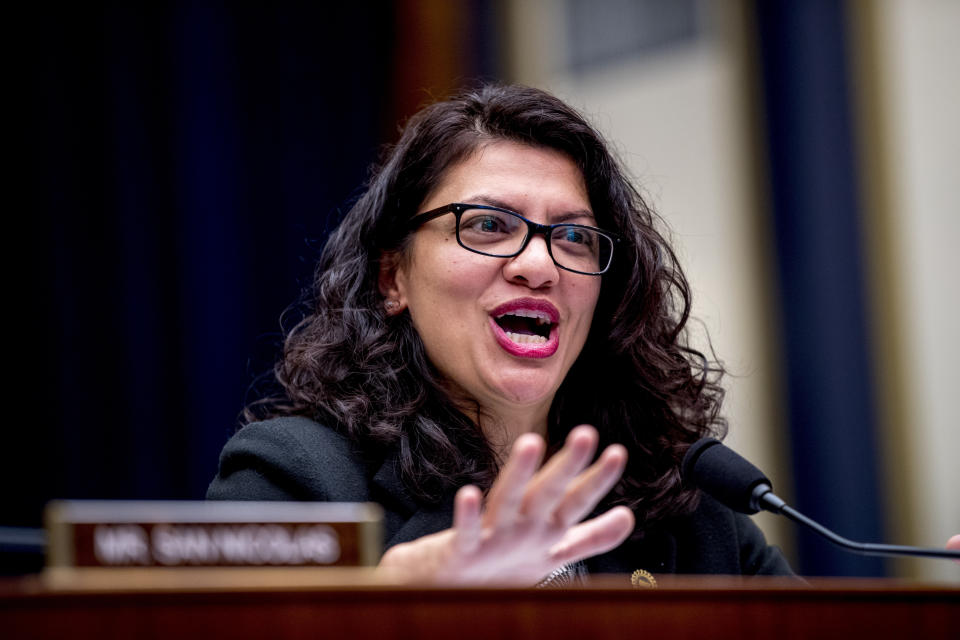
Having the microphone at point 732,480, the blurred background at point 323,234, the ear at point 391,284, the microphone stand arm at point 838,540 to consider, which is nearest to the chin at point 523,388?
the ear at point 391,284

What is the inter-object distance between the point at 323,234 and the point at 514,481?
2.61 meters

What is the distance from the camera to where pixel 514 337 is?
159 cm

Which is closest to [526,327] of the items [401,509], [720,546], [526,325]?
[526,325]

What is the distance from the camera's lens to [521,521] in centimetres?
92

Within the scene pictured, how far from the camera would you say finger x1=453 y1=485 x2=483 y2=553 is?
0.88 metres

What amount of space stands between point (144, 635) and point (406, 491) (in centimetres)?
81

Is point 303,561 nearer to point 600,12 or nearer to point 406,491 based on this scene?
point 406,491

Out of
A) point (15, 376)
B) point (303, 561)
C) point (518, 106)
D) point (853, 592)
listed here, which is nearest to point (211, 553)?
point (303, 561)

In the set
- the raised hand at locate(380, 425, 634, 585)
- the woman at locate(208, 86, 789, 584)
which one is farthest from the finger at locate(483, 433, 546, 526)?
the woman at locate(208, 86, 789, 584)

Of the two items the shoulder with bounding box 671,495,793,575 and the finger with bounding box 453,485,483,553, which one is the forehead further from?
the finger with bounding box 453,485,483,553

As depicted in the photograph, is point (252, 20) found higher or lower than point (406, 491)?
higher

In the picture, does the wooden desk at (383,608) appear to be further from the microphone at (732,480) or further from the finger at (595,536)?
the microphone at (732,480)

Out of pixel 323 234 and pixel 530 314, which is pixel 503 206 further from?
pixel 323 234

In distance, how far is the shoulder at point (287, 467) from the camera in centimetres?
141
